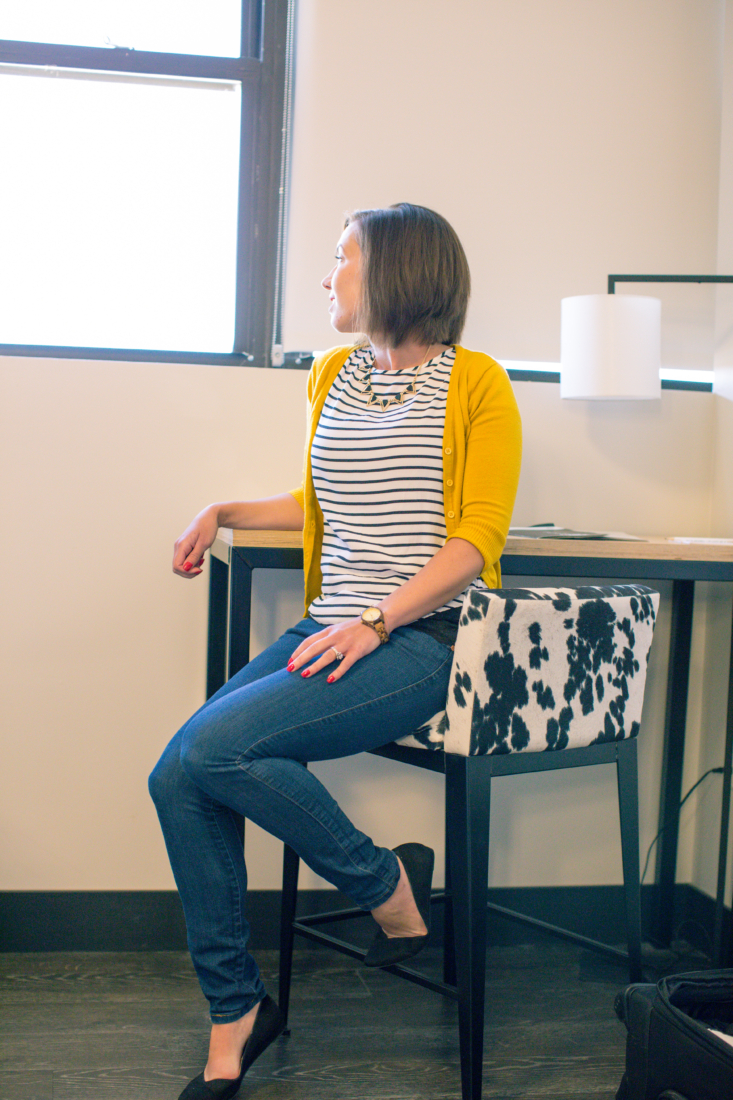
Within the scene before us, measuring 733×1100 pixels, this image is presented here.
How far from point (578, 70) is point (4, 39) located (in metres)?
1.32

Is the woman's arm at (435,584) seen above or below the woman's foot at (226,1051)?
above

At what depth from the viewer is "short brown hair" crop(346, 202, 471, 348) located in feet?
4.96

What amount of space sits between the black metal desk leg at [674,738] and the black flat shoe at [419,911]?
3.13 feet

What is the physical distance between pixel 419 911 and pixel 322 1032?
17.9 inches

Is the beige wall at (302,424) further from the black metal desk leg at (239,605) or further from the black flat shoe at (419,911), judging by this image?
the black flat shoe at (419,911)

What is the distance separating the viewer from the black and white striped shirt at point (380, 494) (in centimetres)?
143

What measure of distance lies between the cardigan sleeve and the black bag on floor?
0.65 m

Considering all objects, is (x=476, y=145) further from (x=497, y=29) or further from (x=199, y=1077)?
(x=199, y=1077)

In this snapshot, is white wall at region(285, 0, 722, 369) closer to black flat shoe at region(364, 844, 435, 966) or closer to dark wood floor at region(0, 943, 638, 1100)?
black flat shoe at region(364, 844, 435, 966)

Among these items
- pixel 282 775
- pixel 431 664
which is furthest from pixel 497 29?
pixel 282 775

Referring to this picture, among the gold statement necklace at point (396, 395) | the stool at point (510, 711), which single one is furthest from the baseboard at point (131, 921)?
the gold statement necklace at point (396, 395)

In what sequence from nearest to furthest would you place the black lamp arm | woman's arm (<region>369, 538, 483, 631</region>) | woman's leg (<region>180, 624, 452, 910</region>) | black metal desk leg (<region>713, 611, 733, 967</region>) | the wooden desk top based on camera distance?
woman's leg (<region>180, 624, 452, 910</region>), woman's arm (<region>369, 538, 483, 631</region>), the wooden desk top, black metal desk leg (<region>713, 611, 733, 967</region>), the black lamp arm

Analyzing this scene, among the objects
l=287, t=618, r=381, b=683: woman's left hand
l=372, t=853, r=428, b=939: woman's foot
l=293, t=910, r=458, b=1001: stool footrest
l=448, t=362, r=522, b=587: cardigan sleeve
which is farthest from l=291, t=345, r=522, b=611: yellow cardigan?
l=293, t=910, r=458, b=1001: stool footrest

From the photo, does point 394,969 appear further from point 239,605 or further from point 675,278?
point 675,278
